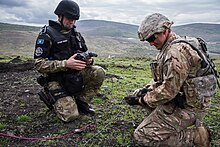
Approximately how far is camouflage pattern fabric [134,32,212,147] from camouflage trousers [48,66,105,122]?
2003 millimetres

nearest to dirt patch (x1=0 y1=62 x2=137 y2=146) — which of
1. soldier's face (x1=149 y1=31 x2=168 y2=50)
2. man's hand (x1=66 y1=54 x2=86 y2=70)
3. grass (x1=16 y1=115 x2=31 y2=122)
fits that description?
grass (x1=16 y1=115 x2=31 y2=122)

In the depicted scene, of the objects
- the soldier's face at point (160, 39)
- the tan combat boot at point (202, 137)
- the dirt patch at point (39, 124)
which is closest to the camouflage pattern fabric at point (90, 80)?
the dirt patch at point (39, 124)

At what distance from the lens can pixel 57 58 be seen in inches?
257

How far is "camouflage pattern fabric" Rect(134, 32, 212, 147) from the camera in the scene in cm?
454

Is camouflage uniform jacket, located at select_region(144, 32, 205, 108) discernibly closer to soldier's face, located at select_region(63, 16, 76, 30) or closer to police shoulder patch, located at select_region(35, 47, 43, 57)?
soldier's face, located at select_region(63, 16, 76, 30)

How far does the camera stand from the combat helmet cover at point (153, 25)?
183 inches

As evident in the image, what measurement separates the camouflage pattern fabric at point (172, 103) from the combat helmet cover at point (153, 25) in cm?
30

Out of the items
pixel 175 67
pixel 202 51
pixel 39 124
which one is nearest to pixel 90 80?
pixel 39 124

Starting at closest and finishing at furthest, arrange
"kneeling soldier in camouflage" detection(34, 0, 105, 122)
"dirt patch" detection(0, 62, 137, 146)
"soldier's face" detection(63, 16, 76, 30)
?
"dirt patch" detection(0, 62, 137, 146) < "kneeling soldier in camouflage" detection(34, 0, 105, 122) < "soldier's face" detection(63, 16, 76, 30)

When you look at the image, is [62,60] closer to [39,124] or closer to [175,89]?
[39,124]

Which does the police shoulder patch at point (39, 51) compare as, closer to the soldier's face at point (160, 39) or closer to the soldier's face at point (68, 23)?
the soldier's face at point (68, 23)

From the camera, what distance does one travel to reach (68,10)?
21.2ft

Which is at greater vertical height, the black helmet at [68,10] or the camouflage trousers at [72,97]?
the black helmet at [68,10]

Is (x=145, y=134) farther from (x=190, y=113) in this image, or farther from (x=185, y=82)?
Answer: (x=185, y=82)
